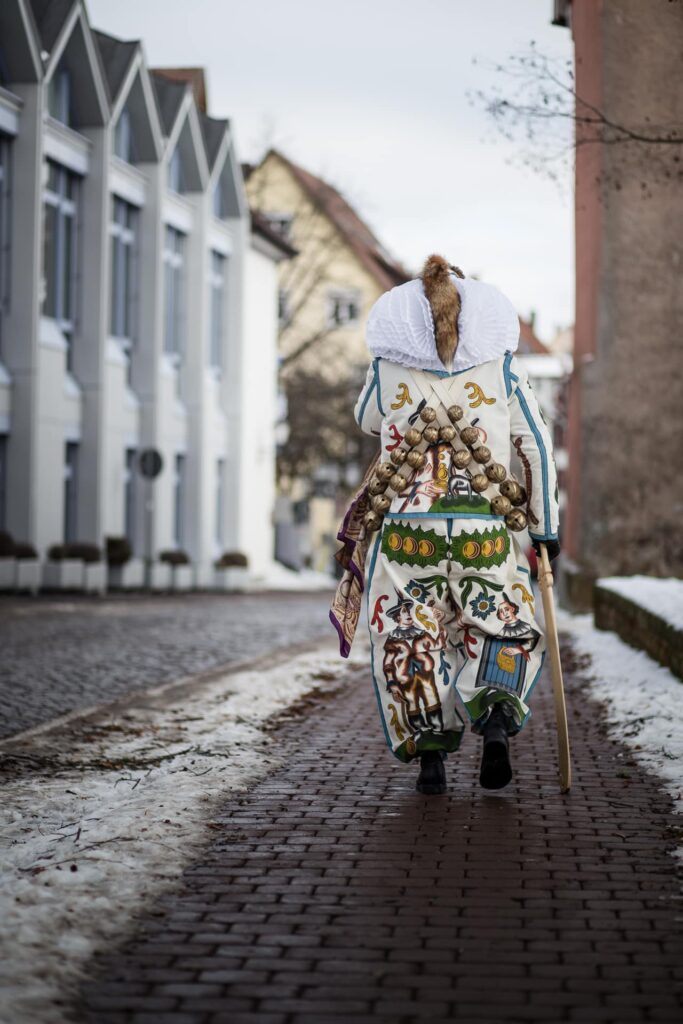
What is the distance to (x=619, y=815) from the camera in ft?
19.0

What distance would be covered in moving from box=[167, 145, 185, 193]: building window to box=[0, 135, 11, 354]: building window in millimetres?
9251

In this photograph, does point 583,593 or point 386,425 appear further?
point 583,593

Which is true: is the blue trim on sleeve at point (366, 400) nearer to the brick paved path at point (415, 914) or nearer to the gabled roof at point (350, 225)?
the brick paved path at point (415, 914)

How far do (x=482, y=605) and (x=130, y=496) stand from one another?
2807 cm

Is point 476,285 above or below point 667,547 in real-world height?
above

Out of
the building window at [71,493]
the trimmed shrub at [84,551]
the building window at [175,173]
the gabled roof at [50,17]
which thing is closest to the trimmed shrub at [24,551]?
the trimmed shrub at [84,551]

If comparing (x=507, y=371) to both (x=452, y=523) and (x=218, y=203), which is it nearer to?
(x=452, y=523)

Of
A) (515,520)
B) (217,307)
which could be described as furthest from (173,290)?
(515,520)

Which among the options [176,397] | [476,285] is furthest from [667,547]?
[176,397]

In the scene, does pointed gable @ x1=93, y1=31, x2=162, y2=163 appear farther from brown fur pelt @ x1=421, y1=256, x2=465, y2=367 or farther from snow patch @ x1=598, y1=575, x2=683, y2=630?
brown fur pelt @ x1=421, y1=256, x2=465, y2=367

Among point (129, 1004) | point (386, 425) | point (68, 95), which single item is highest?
point (68, 95)

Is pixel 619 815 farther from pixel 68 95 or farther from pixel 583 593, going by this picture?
pixel 68 95

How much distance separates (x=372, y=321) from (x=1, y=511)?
2208 centimetres

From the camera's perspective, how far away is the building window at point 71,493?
30594 mm
